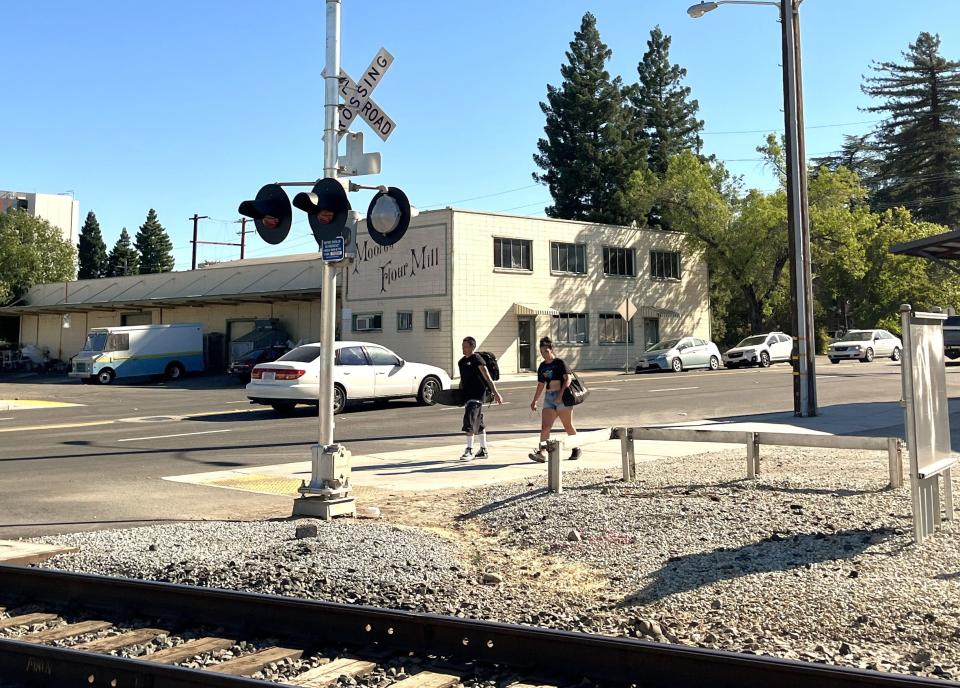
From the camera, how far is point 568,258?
42.7 m

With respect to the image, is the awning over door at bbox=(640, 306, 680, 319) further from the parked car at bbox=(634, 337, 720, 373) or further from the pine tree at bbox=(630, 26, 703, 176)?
the pine tree at bbox=(630, 26, 703, 176)

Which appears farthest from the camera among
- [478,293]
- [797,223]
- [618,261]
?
[618,261]

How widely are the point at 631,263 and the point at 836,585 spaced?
135 ft

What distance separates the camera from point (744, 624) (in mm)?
A: 5141

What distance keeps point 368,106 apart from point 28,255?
64.5 m

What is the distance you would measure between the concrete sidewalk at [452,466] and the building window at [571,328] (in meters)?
25.7

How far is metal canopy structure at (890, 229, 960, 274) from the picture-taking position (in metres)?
14.0

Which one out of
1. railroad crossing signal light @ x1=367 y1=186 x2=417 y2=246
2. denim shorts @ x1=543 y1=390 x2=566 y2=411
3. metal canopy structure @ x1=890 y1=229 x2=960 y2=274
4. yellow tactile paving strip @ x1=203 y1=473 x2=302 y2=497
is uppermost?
metal canopy structure @ x1=890 y1=229 x2=960 y2=274

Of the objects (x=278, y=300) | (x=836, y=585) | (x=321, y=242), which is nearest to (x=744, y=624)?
(x=836, y=585)

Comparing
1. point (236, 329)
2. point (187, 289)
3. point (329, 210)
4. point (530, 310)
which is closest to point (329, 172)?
point (329, 210)

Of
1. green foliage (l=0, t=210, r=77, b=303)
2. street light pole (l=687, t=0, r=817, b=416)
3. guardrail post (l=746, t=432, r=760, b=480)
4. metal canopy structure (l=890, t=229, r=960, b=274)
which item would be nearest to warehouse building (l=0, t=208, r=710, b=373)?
green foliage (l=0, t=210, r=77, b=303)

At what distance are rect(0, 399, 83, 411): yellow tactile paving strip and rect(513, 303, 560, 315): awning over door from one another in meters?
19.1

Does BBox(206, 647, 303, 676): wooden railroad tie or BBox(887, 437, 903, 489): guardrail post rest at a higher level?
BBox(887, 437, 903, 489): guardrail post

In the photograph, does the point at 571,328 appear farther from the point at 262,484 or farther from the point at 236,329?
the point at 262,484
